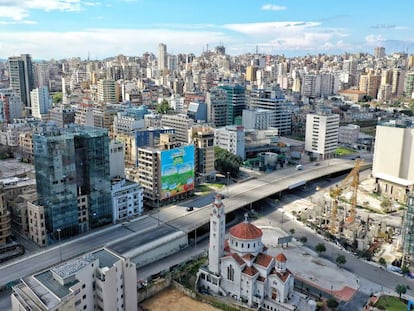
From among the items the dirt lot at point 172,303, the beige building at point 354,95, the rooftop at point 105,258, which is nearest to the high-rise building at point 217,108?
the dirt lot at point 172,303

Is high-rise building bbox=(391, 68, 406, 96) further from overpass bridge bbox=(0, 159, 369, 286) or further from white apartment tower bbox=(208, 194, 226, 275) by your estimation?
white apartment tower bbox=(208, 194, 226, 275)

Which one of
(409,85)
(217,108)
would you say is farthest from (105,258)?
(409,85)

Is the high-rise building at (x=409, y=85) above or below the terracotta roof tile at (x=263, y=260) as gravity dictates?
above

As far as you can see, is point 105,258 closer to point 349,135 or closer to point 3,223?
point 3,223

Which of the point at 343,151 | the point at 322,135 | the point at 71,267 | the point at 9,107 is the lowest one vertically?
the point at 343,151

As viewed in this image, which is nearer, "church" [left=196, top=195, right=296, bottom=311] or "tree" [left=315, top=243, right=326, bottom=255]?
"church" [left=196, top=195, right=296, bottom=311]

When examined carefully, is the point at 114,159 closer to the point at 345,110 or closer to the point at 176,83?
the point at 345,110

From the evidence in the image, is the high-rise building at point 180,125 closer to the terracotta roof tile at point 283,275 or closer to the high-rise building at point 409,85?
the terracotta roof tile at point 283,275

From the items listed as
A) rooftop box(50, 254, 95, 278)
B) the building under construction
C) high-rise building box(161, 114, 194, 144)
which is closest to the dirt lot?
rooftop box(50, 254, 95, 278)
